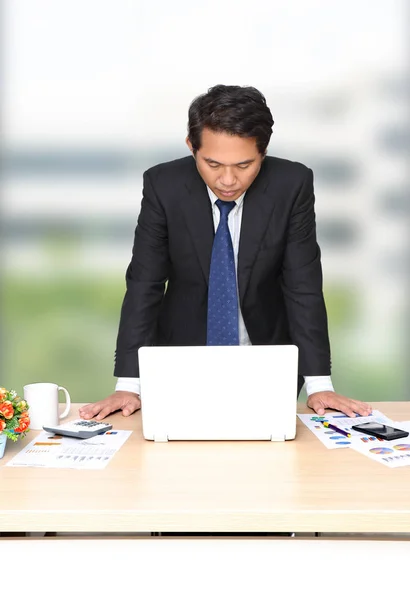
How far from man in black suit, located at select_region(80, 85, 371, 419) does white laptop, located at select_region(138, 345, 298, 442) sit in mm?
430

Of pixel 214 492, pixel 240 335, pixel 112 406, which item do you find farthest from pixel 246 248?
pixel 214 492

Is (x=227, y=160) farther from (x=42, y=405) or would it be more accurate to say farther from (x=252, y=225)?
(x=42, y=405)

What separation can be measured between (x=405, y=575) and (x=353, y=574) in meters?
0.10

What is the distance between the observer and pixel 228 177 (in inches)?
86.0

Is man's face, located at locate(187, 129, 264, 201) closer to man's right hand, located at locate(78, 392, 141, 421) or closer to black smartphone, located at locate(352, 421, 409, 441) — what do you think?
man's right hand, located at locate(78, 392, 141, 421)

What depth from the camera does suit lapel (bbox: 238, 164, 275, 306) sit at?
97.8 inches

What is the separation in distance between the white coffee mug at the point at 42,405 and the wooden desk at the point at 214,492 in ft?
0.60

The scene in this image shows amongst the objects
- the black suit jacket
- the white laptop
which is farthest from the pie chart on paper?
the black suit jacket

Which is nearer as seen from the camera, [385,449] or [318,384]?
[385,449]

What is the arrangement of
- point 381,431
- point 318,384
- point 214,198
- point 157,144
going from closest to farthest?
point 381,431 < point 318,384 < point 214,198 < point 157,144

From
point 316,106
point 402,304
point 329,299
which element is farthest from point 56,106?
point 402,304

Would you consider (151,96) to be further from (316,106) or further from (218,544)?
(218,544)

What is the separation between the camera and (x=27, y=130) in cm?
439

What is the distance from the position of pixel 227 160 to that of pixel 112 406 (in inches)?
31.0
